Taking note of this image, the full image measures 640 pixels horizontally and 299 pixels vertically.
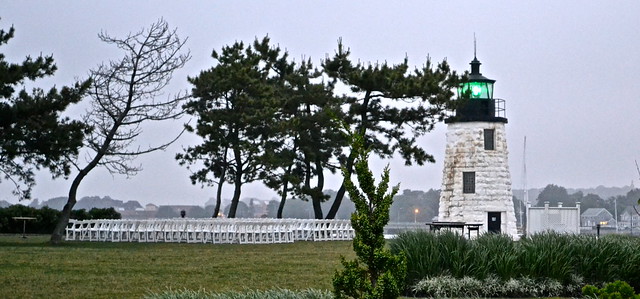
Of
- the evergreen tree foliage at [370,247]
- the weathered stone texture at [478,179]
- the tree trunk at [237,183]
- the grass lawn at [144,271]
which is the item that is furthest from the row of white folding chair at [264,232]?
the evergreen tree foliage at [370,247]

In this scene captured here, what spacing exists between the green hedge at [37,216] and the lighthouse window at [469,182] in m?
15.1

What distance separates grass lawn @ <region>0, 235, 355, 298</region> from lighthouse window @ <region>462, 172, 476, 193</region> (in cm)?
1482

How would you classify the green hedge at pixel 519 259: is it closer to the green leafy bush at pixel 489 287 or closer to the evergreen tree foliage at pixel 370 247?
the green leafy bush at pixel 489 287

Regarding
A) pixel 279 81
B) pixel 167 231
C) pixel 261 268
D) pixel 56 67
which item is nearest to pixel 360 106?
pixel 279 81

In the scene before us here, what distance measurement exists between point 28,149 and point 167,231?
251 inches

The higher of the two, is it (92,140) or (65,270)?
(92,140)

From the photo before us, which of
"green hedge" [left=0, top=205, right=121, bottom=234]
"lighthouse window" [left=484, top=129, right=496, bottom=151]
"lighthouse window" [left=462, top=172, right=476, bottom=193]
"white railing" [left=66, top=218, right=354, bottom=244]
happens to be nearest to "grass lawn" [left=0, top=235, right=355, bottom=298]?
"white railing" [left=66, top=218, right=354, bottom=244]

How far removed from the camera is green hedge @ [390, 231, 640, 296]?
13.9 m

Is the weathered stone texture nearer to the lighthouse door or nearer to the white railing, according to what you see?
the lighthouse door

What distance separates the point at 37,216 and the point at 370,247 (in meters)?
29.2

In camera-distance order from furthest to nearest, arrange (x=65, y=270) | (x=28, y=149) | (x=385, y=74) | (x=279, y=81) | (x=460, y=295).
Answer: (x=279, y=81) < (x=385, y=74) < (x=28, y=149) < (x=65, y=270) < (x=460, y=295)

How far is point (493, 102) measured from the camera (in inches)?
1484

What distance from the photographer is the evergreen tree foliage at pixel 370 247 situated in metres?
8.48

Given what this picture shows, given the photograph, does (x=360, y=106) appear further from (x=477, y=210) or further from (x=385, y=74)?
(x=477, y=210)
